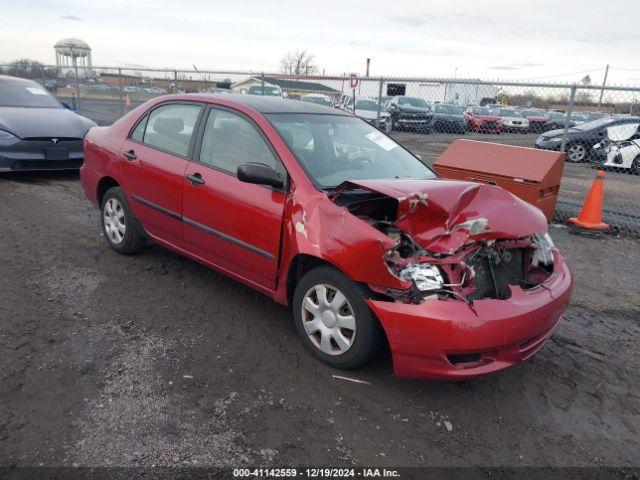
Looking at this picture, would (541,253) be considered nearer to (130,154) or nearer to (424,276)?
(424,276)

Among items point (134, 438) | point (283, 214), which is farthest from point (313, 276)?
point (134, 438)

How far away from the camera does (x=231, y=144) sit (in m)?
3.85

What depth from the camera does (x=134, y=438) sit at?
99.4 inches

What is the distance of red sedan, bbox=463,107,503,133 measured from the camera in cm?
1760

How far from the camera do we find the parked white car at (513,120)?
23283 mm

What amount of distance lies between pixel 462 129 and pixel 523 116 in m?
11.5

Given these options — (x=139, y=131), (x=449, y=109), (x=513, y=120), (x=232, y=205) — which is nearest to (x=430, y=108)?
(x=449, y=109)

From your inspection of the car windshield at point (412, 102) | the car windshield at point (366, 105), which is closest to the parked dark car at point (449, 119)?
the car windshield at point (412, 102)

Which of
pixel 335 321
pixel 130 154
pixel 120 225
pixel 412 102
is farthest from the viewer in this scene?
pixel 412 102

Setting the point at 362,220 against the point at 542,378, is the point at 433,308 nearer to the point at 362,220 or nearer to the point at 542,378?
the point at 362,220

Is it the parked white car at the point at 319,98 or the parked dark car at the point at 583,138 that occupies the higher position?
the parked white car at the point at 319,98

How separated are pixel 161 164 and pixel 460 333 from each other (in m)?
2.82

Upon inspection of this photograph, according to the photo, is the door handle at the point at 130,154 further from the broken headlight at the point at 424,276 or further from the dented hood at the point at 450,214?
the broken headlight at the point at 424,276

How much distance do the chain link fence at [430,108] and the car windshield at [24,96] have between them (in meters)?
2.76
